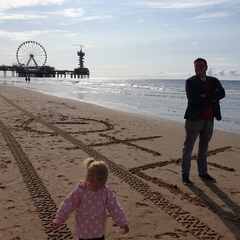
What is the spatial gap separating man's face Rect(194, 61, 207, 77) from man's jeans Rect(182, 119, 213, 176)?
0.82m

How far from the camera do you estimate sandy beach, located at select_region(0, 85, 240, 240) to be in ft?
12.1

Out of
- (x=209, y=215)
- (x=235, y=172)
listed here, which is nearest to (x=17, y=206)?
(x=209, y=215)

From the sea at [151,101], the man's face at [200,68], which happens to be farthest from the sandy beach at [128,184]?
the sea at [151,101]

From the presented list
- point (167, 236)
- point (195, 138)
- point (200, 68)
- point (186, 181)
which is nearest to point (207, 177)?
point (186, 181)

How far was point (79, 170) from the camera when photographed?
230 inches

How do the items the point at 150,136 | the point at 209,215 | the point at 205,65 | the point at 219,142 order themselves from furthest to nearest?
the point at 150,136 → the point at 219,142 → the point at 205,65 → the point at 209,215

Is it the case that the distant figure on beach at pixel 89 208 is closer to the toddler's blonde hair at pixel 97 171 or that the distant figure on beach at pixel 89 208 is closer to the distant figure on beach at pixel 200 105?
the toddler's blonde hair at pixel 97 171

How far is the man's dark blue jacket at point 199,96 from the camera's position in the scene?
4801 millimetres

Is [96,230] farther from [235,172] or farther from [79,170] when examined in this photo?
[235,172]

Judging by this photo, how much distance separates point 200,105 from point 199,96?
215 millimetres

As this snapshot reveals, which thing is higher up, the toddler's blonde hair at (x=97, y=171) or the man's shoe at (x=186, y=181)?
the toddler's blonde hair at (x=97, y=171)

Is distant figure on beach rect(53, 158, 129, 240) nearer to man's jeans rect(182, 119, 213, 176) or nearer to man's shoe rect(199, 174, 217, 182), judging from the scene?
man's jeans rect(182, 119, 213, 176)

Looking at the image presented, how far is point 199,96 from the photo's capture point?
4.79 meters

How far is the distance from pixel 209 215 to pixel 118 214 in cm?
197
